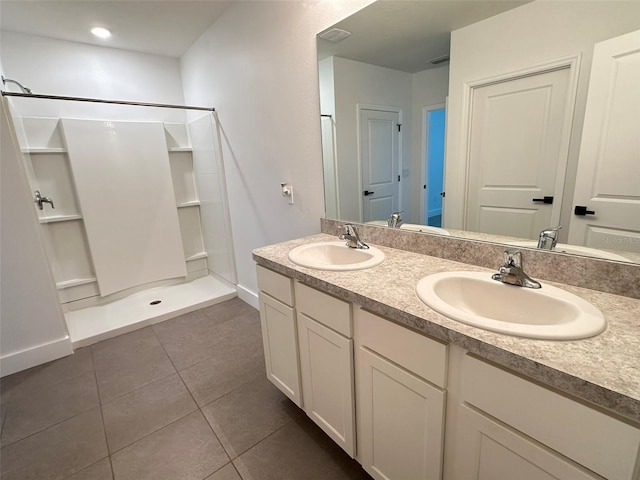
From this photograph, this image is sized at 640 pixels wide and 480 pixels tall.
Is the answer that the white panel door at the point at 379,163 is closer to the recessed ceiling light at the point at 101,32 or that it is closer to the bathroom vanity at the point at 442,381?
the bathroom vanity at the point at 442,381

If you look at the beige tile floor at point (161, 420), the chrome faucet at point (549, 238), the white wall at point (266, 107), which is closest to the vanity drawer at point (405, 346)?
the chrome faucet at point (549, 238)

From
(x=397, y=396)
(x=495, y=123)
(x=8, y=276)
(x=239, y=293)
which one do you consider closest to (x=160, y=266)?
(x=239, y=293)

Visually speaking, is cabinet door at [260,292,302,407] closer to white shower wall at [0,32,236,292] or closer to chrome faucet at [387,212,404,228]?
chrome faucet at [387,212,404,228]

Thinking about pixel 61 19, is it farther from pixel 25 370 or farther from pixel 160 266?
pixel 25 370

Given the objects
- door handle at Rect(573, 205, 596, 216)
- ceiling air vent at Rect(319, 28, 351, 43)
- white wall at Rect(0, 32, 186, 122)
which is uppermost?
white wall at Rect(0, 32, 186, 122)

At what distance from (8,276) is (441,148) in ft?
8.79

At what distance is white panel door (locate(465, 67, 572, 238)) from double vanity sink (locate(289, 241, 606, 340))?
254 mm

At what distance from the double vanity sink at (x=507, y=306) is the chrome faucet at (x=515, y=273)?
2 centimetres

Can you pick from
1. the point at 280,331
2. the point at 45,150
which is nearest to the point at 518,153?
the point at 280,331

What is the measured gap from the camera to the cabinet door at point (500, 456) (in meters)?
0.63

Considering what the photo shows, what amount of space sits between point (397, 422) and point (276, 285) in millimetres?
728

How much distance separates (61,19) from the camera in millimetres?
2215

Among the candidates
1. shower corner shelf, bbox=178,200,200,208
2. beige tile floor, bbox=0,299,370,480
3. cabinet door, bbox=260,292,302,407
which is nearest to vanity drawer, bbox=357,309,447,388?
cabinet door, bbox=260,292,302,407

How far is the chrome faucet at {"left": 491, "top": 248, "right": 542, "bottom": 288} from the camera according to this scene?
95 cm
